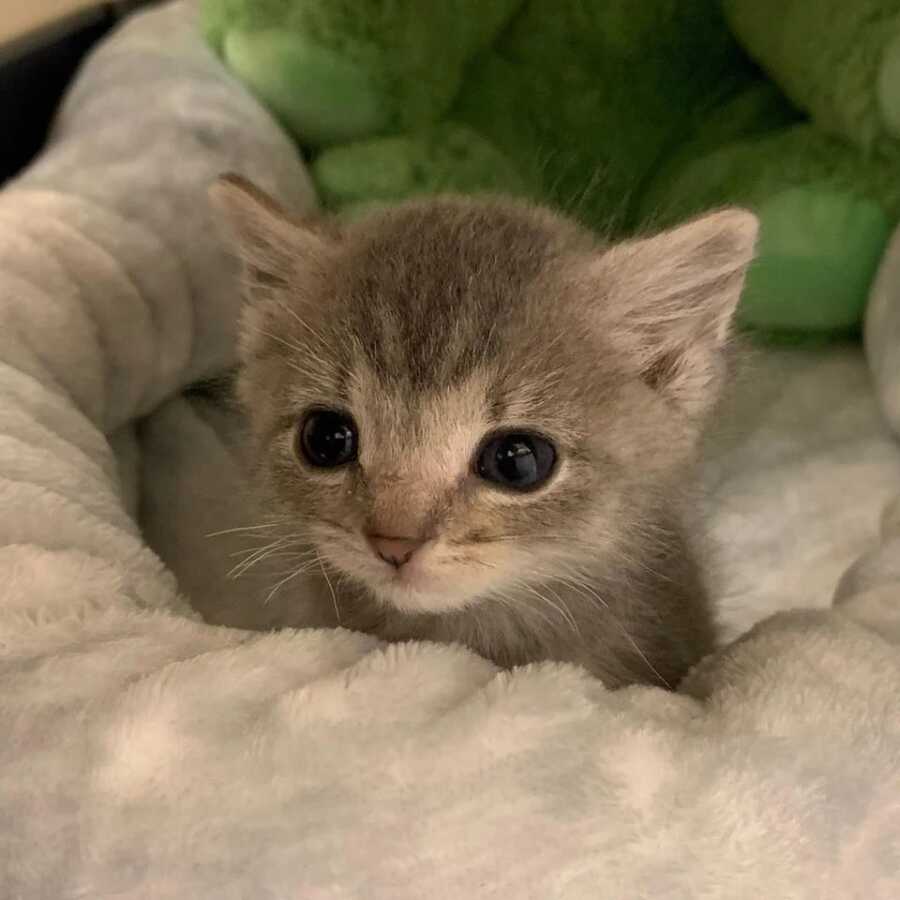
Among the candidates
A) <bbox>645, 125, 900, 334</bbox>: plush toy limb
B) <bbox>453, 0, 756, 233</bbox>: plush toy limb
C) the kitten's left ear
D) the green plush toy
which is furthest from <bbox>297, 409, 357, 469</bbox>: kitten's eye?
<bbox>453, 0, 756, 233</bbox>: plush toy limb

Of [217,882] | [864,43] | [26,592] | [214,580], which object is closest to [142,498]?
[214,580]

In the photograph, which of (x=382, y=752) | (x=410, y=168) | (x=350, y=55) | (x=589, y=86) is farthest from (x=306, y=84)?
(x=382, y=752)

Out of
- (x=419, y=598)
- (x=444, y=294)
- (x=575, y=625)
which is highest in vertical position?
(x=444, y=294)

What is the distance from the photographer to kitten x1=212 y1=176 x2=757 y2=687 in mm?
931

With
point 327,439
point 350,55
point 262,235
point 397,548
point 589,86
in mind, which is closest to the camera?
point 397,548

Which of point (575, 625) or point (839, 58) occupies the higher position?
point (839, 58)

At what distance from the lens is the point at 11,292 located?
1.22 metres

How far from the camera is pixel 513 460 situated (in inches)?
37.3

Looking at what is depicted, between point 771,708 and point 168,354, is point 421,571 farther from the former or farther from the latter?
point 168,354

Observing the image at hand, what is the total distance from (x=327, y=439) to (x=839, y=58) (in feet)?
3.30

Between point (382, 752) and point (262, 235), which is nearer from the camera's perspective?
point (382, 752)

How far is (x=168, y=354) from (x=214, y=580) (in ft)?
1.03

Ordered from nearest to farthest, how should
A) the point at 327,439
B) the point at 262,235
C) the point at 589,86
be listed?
1. the point at 327,439
2. the point at 262,235
3. the point at 589,86

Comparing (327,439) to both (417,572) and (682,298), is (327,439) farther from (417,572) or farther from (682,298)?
(682,298)
